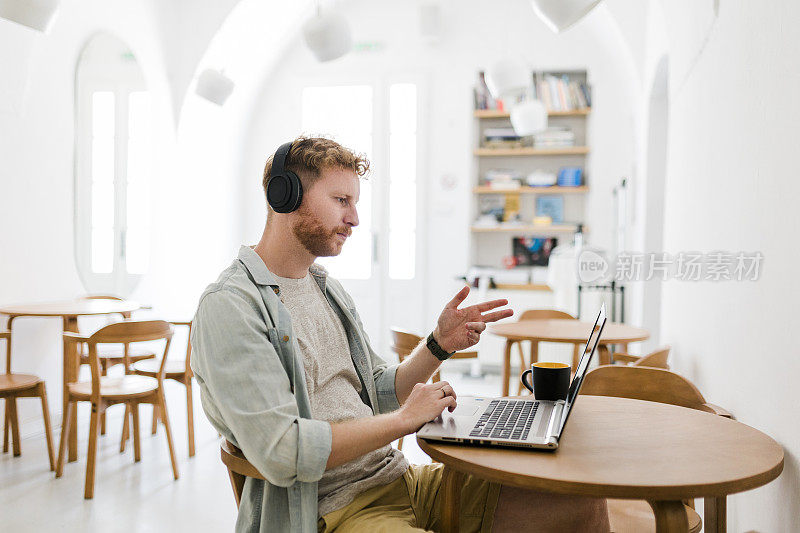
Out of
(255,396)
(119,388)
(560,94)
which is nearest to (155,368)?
(119,388)

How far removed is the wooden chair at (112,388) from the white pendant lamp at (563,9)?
2166 mm

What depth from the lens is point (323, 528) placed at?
133cm

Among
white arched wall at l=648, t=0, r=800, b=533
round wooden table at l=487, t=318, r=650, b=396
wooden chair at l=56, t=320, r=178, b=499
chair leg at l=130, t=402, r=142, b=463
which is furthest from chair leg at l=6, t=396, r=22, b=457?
white arched wall at l=648, t=0, r=800, b=533

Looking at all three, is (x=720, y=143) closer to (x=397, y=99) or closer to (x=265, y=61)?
(x=397, y=99)

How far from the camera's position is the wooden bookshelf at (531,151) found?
6047 mm

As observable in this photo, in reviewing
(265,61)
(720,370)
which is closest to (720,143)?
(720,370)

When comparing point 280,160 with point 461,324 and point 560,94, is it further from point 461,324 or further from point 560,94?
point 560,94

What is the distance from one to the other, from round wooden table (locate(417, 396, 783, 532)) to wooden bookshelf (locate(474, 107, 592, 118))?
4.92 meters

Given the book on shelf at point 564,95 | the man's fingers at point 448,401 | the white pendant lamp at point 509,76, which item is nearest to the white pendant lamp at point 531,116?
the white pendant lamp at point 509,76

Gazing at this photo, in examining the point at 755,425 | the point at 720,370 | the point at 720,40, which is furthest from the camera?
the point at 720,40

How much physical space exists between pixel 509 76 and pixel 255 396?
161 inches

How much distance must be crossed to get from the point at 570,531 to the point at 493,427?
30 centimetres

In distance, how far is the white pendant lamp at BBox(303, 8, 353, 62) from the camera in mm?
4270

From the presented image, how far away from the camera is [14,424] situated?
11.5 feet
